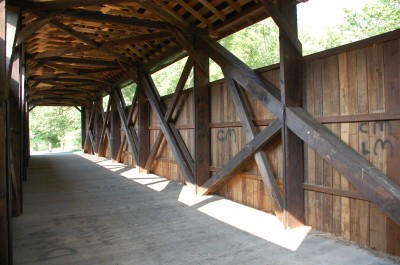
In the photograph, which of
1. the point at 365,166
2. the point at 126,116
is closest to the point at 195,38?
the point at 365,166

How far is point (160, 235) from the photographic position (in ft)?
11.2

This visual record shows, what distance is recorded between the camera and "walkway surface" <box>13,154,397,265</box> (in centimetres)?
277

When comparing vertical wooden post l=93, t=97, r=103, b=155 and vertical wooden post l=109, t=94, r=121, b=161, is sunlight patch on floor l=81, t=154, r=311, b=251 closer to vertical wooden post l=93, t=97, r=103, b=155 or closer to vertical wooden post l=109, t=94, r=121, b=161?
vertical wooden post l=109, t=94, r=121, b=161

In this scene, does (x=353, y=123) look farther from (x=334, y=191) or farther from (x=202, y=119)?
(x=202, y=119)

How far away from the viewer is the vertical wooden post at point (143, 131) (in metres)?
8.53

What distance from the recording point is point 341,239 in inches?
125

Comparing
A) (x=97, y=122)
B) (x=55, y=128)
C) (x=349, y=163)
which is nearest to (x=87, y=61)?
(x=97, y=122)

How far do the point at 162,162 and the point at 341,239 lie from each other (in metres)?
5.24

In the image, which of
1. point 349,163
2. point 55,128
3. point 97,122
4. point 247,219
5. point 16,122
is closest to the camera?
point 349,163

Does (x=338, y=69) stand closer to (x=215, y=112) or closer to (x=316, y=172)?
(x=316, y=172)

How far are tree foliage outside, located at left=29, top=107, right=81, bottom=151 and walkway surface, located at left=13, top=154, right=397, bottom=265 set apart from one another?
26.5 metres

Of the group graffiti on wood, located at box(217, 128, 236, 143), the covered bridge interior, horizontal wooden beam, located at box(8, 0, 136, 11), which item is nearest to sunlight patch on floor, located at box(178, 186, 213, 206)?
the covered bridge interior

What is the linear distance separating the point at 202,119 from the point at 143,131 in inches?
135

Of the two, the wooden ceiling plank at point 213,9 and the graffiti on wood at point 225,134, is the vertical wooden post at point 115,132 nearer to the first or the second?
the graffiti on wood at point 225,134
